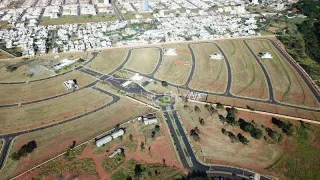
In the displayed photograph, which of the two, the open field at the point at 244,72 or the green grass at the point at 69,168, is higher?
the open field at the point at 244,72

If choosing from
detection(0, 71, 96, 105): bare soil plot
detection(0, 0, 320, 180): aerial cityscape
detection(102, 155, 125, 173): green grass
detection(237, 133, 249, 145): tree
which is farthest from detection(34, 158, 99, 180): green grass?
detection(237, 133, 249, 145): tree

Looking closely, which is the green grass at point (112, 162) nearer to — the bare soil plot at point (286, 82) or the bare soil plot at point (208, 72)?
the bare soil plot at point (208, 72)

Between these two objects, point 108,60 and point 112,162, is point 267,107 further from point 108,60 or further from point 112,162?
point 108,60

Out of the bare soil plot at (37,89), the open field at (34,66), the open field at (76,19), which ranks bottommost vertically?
the bare soil plot at (37,89)

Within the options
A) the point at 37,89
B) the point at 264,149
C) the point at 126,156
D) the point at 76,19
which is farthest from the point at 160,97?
the point at 76,19

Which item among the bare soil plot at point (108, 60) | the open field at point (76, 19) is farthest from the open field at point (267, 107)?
the open field at point (76, 19)

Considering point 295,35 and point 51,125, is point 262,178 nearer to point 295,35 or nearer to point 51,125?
point 51,125

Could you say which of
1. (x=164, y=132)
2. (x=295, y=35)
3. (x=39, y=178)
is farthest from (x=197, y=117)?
(x=295, y=35)
